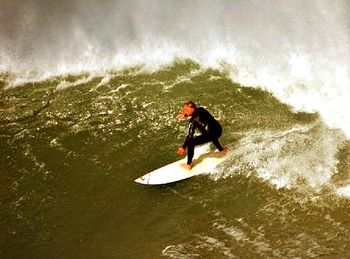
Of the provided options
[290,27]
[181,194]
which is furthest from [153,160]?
[290,27]

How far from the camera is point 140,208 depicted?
7641 mm

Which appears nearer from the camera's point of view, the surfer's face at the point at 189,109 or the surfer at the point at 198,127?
the surfer's face at the point at 189,109

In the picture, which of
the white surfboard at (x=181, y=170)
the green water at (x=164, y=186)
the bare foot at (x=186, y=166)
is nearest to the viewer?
the green water at (x=164, y=186)

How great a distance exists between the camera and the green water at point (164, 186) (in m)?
7.15

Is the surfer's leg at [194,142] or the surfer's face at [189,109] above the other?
the surfer's face at [189,109]

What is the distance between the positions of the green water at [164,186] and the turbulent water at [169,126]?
0.08 feet

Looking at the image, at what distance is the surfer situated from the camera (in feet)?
25.0

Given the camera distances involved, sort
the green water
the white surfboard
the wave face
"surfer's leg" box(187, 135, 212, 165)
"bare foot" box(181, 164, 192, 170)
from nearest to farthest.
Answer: the green water → "surfer's leg" box(187, 135, 212, 165) → the white surfboard → "bare foot" box(181, 164, 192, 170) → the wave face

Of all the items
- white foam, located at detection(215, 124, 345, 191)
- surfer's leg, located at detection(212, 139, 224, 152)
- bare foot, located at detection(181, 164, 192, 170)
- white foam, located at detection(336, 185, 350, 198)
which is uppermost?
surfer's leg, located at detection(212, 139, 224, 152)

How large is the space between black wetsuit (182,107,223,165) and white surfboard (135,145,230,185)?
240mm

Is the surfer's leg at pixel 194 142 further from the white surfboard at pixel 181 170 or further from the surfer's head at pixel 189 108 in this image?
the surfer's head at pixel 189 108

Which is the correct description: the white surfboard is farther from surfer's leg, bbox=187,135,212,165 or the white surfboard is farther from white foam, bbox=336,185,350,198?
white foam, bbox=336,185,350,198

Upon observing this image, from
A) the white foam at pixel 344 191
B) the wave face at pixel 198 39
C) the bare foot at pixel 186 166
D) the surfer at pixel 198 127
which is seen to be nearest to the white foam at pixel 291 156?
the white foam at pixel 344 191

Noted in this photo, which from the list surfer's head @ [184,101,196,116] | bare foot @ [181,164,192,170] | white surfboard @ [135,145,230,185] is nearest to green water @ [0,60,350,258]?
white surfboard @ [135,145,230,185]
